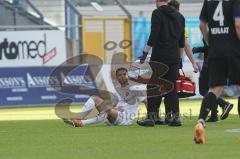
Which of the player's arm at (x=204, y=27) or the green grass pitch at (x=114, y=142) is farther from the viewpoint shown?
the player's arm at (x=204, y=27)

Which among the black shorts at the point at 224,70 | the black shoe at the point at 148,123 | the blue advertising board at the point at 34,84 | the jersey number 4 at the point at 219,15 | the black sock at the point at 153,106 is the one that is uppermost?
the jersey number 4 at the point at 219,15

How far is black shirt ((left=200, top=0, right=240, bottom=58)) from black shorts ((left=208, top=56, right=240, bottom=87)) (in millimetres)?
74

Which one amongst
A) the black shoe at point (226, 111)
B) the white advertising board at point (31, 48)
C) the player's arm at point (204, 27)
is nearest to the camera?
the player's arm at point (204, 27)

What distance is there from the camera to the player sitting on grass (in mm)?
13438

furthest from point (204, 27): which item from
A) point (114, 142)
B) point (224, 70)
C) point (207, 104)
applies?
point (114, 142)

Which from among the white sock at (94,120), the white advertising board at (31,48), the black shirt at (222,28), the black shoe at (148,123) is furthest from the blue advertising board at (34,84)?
the black shirt at (222,28)

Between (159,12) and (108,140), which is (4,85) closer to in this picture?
(159,12)

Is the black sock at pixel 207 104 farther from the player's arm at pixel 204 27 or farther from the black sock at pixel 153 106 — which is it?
the black sock at pixel 153 106

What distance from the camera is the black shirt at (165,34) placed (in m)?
13.4

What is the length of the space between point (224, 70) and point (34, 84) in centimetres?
1318

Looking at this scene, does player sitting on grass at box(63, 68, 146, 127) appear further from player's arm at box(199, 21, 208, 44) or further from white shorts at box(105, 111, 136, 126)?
player's arm at box(199, 21, 208, 44)

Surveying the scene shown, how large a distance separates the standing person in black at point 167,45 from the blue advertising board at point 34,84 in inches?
366

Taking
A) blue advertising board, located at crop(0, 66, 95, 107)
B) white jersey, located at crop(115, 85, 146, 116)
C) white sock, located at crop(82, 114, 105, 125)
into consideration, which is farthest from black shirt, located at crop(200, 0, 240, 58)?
blue advertising board, located at crop(0, 66, 95, 107)

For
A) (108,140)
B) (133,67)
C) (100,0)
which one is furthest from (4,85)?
(108,140)
